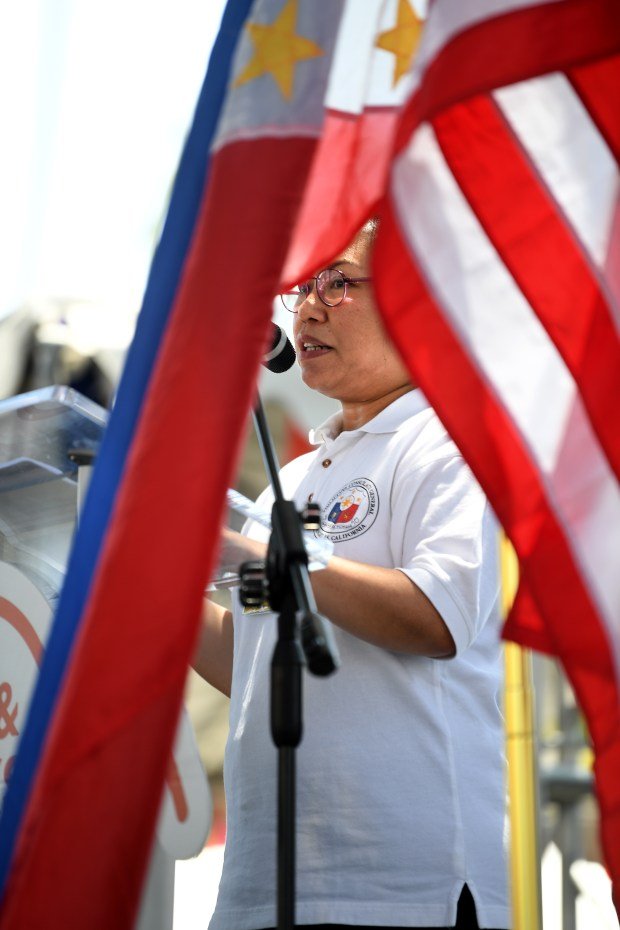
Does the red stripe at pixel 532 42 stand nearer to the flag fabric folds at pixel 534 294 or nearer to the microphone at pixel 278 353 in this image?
the flag fabric folds at pixel 534 294

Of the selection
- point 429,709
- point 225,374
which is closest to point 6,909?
point 225,374

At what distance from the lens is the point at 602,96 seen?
1603 mm

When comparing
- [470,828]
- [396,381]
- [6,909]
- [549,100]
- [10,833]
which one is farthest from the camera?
[396,381]

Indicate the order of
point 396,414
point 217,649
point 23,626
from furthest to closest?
point 217,649 → point 396,414 → point 23,626

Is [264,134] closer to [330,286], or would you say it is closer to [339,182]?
[339,182]

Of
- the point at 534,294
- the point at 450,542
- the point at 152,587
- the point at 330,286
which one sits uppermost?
the point at 330,286

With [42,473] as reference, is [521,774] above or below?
below

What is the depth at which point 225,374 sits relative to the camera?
4.26 feet

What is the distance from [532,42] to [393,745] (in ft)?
3.37

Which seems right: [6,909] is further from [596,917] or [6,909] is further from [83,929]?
[596,917]

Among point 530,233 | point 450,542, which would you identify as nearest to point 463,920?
point 450,542

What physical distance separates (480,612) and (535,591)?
43cm

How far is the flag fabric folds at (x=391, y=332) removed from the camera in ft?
3.87

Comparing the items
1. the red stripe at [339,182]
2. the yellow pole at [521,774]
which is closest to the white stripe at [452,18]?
the red stripe at [339,182]
